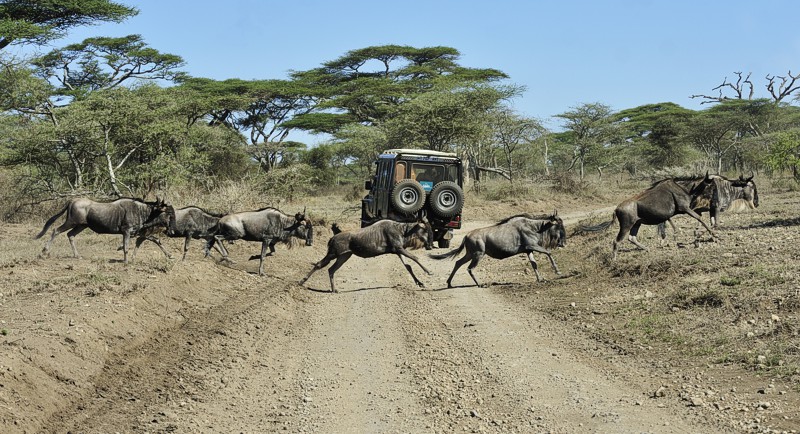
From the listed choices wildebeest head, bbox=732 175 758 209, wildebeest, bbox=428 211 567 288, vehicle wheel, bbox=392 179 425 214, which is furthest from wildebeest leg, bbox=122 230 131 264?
wildebeest head, bbox=732 175 758 209

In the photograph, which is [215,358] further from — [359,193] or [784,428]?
[359,193]

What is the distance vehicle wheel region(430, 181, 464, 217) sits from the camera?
57.0 ft

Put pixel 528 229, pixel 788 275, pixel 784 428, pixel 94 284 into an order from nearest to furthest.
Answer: pixel 784 428
pixel 788 275
pixel 94 284
pixel 528 229

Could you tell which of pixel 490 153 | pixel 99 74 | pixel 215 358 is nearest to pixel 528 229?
pixel 215 358

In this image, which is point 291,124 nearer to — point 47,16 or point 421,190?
point 47,16

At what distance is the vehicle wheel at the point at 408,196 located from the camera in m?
17.2

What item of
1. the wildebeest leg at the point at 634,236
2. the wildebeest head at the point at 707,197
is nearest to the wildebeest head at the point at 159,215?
the wildebeest leg at the point at 634,236

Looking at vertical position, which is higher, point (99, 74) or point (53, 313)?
point (99, 74)

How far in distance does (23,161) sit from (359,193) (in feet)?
56.0

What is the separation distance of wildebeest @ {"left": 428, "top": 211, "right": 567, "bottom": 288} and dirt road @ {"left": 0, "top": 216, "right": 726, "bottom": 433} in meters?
1.08

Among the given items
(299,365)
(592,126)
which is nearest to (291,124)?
(592,126)

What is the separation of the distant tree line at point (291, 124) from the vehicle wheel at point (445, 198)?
7.98 meters

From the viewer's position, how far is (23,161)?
77.5ft

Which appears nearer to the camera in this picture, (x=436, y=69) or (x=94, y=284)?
(x=94, y=284)
